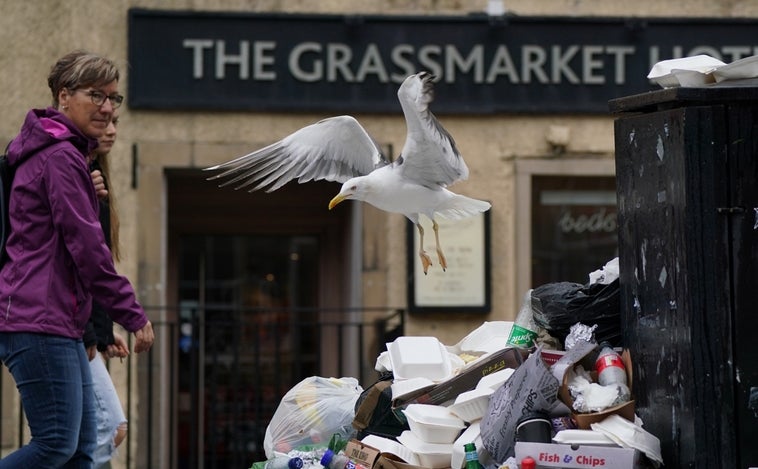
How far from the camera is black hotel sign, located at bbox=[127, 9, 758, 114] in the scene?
32.2 feet

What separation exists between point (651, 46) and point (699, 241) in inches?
241

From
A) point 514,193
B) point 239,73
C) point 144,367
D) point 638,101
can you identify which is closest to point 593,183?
point 514,193

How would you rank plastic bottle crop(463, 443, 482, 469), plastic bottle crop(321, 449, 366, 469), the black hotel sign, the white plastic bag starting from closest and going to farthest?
1. plastic bottle crop(463, 443, 482, 469)
2. plastic bottle crop(321, 449, 366, 469)
3. the white plastic bag
4. the black hotel sign

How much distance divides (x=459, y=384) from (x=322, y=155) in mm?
2522

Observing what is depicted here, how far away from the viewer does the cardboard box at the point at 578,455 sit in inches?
167

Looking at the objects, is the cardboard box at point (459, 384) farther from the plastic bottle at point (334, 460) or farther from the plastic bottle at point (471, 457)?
the plastic bottle at point (471, 457)

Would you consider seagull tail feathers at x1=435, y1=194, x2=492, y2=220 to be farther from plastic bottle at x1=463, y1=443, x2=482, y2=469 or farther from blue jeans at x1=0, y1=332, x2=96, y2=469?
blue jeans at x1=0, y1=332, x2=96, y2=469

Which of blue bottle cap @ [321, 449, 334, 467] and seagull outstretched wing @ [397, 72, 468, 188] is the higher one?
seagull outstretched wing @ [397, 72, 468, 188]

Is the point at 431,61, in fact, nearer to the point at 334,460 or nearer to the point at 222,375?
the point at 222,375

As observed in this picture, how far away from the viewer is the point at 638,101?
462 cm

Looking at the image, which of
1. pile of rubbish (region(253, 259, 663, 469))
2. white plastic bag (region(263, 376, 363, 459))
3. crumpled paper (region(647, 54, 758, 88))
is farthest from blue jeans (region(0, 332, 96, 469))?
crumpled paper (region(647, 54, 758, 88))

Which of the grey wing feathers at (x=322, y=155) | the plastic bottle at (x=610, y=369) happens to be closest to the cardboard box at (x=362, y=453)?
the plastic bottle at (x=610, y=369)

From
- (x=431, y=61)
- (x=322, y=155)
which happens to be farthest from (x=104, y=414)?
(x=431, y=61)

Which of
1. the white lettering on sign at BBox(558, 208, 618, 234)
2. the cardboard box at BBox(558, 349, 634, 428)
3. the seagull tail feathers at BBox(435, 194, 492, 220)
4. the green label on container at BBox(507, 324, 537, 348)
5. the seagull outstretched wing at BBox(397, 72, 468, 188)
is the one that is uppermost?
the seagull outstretched wing at BBox(397, 72, 468, 188)
